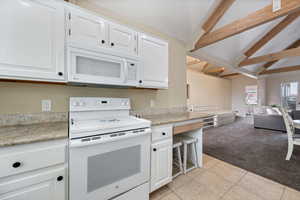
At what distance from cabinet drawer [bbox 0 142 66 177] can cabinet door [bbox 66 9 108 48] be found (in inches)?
38.5

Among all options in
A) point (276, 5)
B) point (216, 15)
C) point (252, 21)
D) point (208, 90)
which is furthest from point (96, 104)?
point (208, 90)

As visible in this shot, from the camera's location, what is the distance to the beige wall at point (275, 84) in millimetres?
6879

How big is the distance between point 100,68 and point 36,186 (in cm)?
115

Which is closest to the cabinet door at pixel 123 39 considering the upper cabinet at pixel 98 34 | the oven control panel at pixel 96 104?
the upper cabinet at pixel 98 34

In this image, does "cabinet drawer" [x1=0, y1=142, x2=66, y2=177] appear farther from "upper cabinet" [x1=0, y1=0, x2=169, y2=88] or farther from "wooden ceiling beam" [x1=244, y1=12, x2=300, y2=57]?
"wooden ceiling beam" [x1=244, y1=12, x2=300, y2=57]

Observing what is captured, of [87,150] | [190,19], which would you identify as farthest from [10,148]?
[190,19]

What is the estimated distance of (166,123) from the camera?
1.58 m

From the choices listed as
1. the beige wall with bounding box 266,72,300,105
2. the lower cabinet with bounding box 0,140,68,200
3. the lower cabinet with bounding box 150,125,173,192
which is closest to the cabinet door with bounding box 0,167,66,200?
the lower cabinet with bounding box 0,140,68,200

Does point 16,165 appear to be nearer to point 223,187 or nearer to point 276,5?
point 223,187

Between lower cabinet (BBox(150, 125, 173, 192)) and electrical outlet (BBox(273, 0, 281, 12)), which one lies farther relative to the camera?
electrical outlet (BBox(273, 0, 281, 12))

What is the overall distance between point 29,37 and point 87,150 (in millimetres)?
1139

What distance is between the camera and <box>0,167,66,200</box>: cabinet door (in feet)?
2.67

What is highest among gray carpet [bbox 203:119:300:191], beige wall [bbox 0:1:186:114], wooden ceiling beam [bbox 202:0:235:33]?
wooden ceiling beam [bbox 202:0:235:33]

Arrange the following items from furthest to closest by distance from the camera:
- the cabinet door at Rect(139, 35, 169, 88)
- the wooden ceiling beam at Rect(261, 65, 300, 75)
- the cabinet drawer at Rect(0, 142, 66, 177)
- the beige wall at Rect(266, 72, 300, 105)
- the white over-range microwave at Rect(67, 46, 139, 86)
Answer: the beige wall at Rect(266, 72, 300, 105) < the wooden ceiling beam at Rect(261, 65, 300, 75) < the cabinet door at Rect(139, 35, 169, 88) < the white over-range microwave at Rect(67, 46, 139, 86) < the cabinet drawer at Rect(0, 142, 66, 177)
